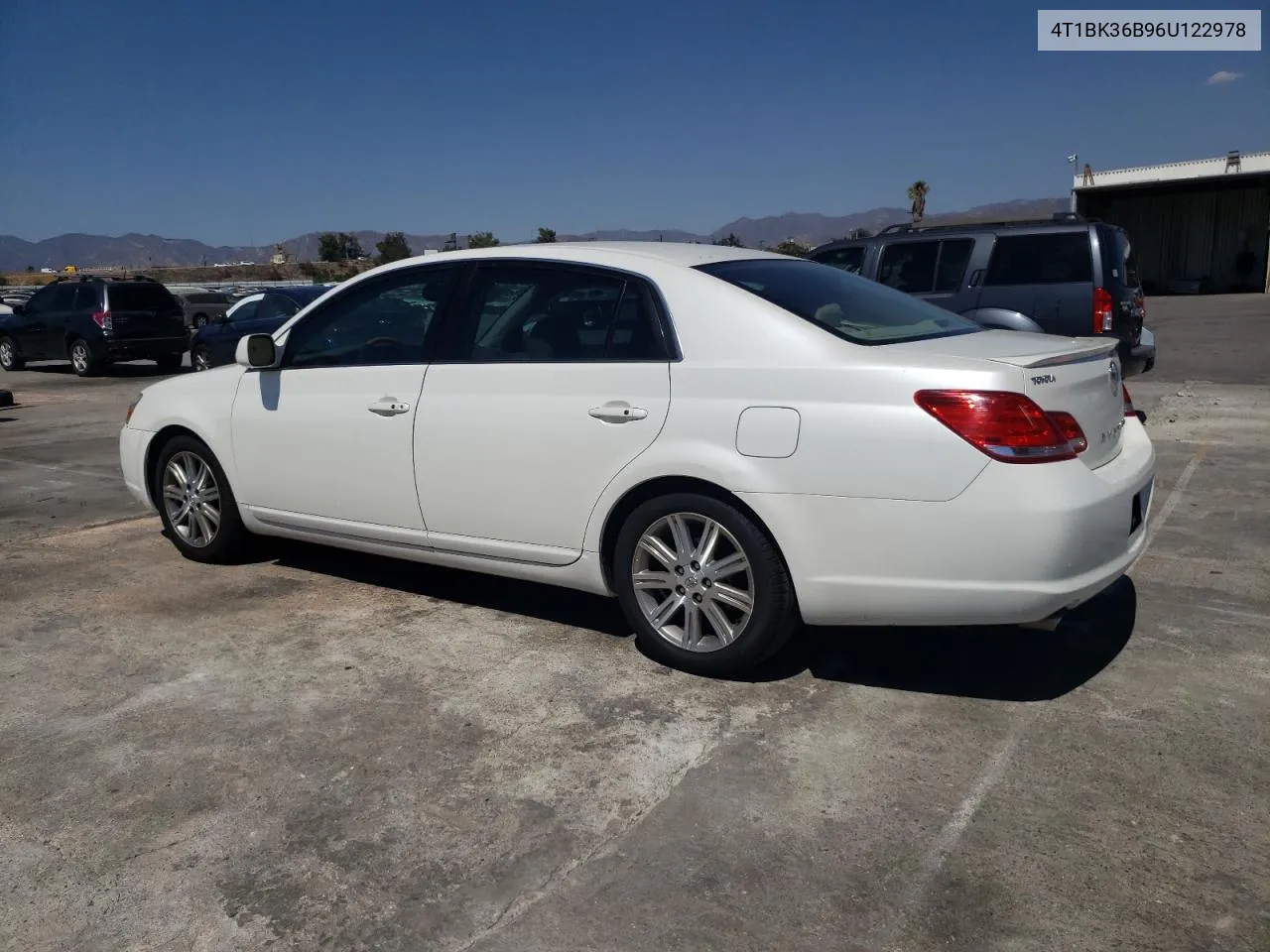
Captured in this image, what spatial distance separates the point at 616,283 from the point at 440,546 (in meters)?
1.38

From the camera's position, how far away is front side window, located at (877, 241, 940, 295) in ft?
34.0

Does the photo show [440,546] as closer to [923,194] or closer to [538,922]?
[538,922]

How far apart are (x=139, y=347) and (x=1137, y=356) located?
1624 centimetres

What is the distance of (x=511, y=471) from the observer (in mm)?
4410

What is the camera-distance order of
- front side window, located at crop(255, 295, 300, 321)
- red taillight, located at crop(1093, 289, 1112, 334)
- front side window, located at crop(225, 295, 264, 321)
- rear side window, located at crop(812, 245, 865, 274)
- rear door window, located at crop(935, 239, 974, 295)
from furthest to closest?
front side window, located at crop(225, 295, 264, 321)
front side window, located at crop(255, 295, 300, 321)
rear side window, located at crop(812, 245, 865, 274)
rear door window, located at crop(935, 239, 974, 295)
red taillight, located at crop(1093, 289, 1112, 334)

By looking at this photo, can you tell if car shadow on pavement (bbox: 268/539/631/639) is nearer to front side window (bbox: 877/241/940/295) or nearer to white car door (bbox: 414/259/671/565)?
white car door (bbox: 414/259/671/565)

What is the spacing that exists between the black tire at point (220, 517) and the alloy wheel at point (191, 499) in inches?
0.5

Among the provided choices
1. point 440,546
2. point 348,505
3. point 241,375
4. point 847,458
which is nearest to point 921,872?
point 847,458

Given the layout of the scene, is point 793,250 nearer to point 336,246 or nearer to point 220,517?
point 220,517

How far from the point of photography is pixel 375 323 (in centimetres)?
506

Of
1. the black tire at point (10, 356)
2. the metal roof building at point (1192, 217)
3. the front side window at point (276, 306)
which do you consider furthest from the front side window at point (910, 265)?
the metal roof building at point (1192, 217)

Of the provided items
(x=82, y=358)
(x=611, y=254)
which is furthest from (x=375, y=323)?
(x=82, y=358)

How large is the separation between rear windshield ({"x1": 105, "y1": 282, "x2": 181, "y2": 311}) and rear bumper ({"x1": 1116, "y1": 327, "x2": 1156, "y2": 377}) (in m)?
16.2

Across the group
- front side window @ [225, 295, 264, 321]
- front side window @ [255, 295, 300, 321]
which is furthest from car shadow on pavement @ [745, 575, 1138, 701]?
front side window @ [225, 295, 264, 321]
